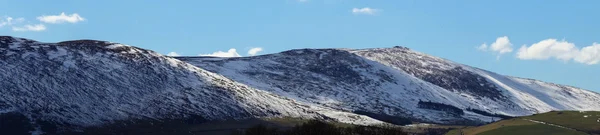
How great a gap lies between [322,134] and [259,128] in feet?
68.1

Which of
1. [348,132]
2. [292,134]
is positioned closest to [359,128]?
[348,132]

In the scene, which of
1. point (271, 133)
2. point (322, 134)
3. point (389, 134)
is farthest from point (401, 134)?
point (271, 133)

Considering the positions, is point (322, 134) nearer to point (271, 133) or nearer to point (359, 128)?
point (359, 128)

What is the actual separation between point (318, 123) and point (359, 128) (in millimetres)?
8300

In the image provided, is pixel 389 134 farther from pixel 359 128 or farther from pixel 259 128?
pixel 259 128

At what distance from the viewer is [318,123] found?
148500 mm

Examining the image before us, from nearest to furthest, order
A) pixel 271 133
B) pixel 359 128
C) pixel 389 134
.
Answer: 1. pixel 389 134
2. pixel 359 128
3. pixel 271 133

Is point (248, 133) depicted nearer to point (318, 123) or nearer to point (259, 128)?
point (259, 128)

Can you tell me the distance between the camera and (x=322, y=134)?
14288cm

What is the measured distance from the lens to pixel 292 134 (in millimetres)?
147500

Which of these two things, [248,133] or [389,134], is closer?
[389,134]

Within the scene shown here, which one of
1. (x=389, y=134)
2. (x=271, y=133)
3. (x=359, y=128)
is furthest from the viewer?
(x=271, y=133)

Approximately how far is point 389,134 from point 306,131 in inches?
598

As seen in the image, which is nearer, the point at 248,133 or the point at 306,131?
the point at 306,131
